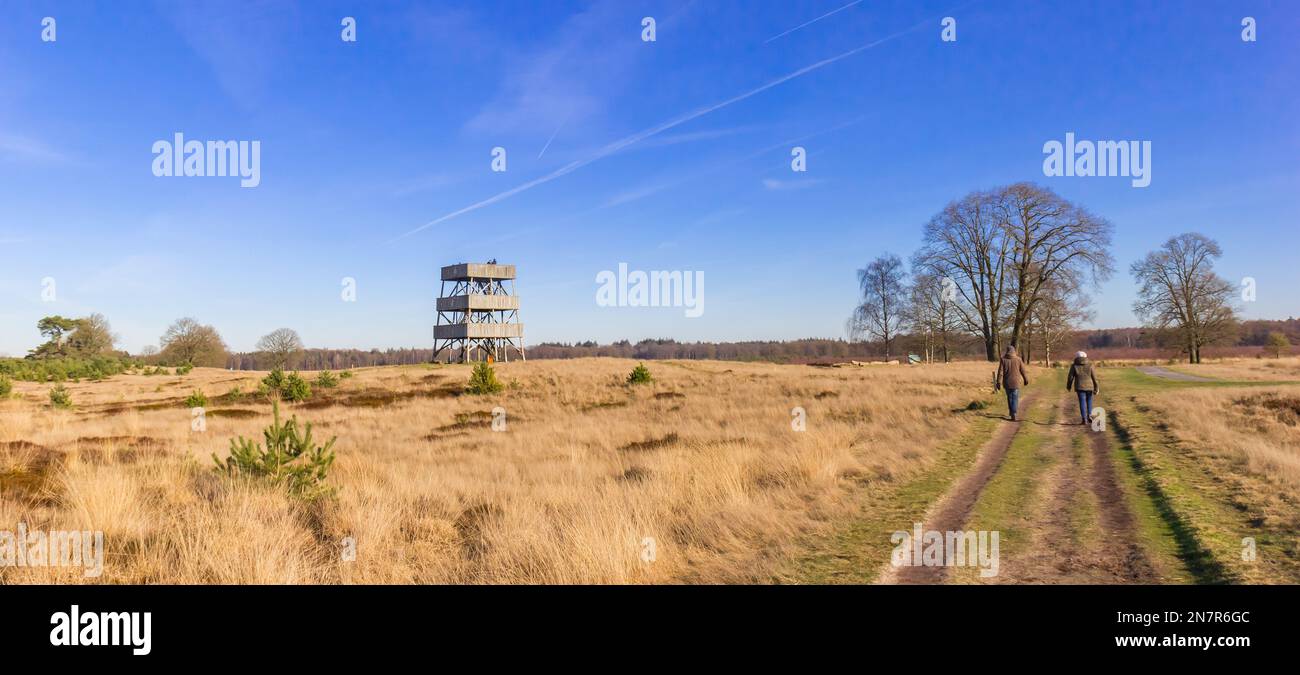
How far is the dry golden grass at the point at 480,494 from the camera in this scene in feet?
19.7

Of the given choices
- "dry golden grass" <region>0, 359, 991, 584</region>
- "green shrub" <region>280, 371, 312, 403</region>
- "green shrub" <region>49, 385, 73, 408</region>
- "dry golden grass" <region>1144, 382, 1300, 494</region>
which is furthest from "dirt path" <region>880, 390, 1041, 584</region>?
"green shrub" <region>49, 385, 73, 408</region>

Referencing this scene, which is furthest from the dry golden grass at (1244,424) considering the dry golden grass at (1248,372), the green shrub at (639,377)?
the green shrub at (639,377)

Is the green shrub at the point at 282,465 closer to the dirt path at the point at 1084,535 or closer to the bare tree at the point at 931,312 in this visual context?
the dirt path at the point at 1084,535

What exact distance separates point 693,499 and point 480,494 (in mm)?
3546

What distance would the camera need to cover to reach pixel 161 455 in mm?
12344

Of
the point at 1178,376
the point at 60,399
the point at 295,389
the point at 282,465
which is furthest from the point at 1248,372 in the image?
the point at 60,399

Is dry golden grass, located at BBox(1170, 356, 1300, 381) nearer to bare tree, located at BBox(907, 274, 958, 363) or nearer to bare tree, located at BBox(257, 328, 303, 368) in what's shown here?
bare tree, located at BBox(907, 274, 958, 363)

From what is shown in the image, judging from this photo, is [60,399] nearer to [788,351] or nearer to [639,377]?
[639,377]

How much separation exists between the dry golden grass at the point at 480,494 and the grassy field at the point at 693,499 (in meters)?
0.05

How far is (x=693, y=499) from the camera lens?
343 inches

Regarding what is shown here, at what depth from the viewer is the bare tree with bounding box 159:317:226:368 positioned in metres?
78.8

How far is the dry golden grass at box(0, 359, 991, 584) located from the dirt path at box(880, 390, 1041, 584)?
1.04 meters
